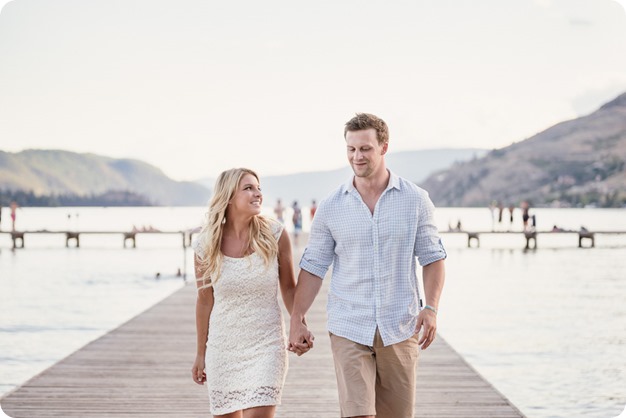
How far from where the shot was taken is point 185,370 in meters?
8.00

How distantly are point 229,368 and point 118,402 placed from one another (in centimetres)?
293

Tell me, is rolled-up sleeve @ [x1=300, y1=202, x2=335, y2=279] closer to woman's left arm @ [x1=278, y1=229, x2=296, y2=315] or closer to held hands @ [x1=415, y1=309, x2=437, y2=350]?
woman's left arm @ [x1=278, y1=229, x2=296, y2=315]

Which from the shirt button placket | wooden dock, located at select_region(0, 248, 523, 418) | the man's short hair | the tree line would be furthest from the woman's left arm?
the tree line

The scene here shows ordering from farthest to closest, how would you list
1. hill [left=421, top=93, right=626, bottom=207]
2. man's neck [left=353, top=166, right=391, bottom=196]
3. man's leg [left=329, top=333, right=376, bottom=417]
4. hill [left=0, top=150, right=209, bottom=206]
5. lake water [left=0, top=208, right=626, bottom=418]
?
1. hill [left=0, top=150, right=209, bottom=206]
2. hill [left=421, top=93, right=626, bottom=207]
3. lake water [left=0, top=208, right=626, bottom=418]
4. man's neck [left=353, top=166, right=391, bottom=196]
5. man's leg [left=329, top=333, right=376, bottom=417]

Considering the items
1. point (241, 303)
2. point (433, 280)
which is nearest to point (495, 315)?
point (433, 280)

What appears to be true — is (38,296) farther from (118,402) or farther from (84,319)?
(118,402)

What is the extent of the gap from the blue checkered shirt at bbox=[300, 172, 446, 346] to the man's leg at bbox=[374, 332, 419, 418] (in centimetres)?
6

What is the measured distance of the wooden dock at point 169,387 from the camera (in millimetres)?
6434

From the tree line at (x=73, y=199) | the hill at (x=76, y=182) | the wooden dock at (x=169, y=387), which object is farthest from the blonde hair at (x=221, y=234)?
the hill at (x=76, y=182)

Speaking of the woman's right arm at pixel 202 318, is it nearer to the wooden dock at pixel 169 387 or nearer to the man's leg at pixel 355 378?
the man's leg at pixel 355 378

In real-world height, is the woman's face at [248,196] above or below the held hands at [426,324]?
above

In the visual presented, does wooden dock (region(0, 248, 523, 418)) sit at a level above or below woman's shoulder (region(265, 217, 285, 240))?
below

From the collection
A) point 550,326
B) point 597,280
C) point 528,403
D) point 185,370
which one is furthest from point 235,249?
point 597,280

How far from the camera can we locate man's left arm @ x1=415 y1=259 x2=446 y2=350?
157 inches
